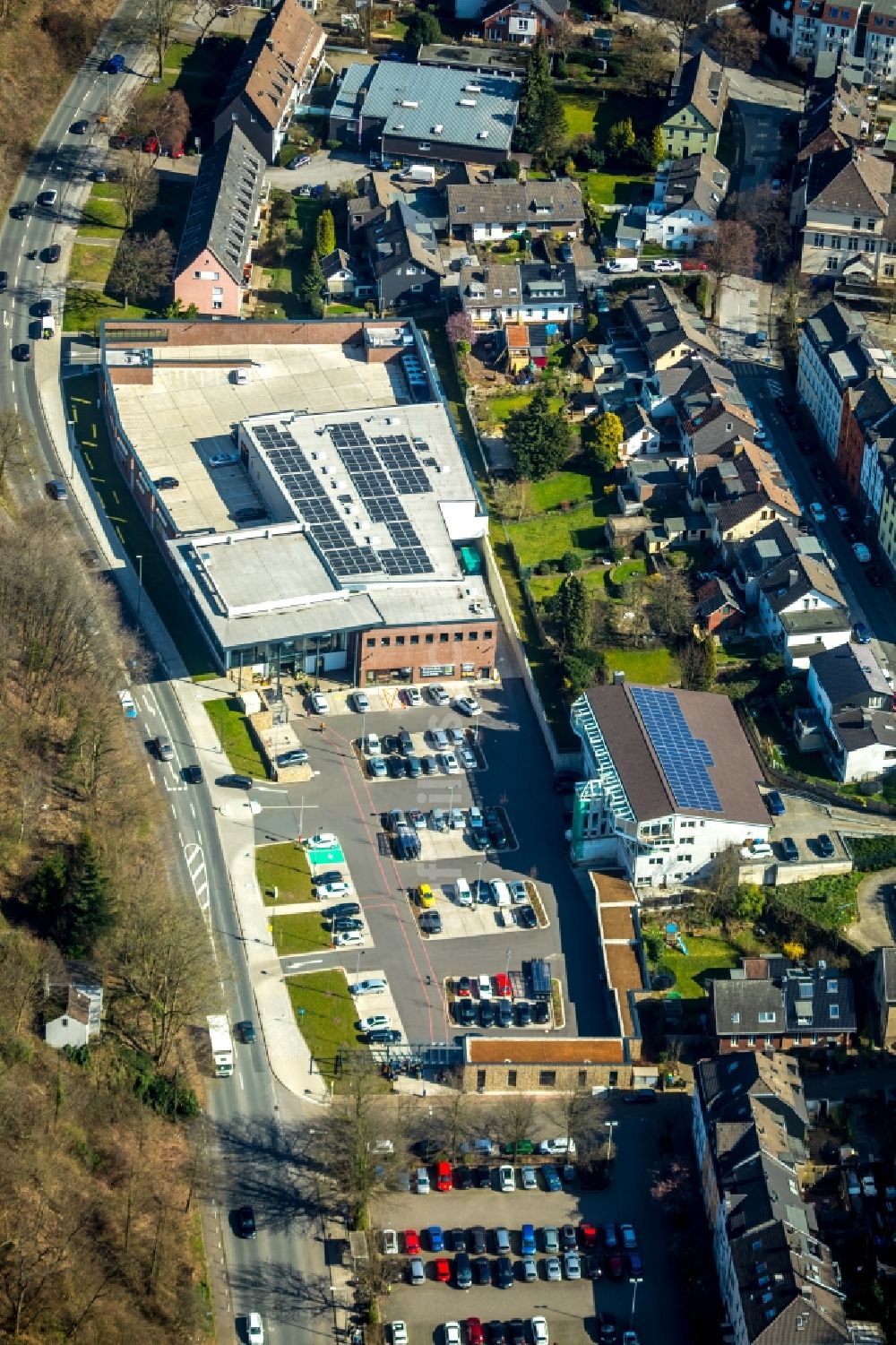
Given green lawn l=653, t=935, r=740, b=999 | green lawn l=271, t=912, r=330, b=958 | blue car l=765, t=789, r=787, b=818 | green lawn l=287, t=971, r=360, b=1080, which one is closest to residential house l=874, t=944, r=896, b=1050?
green lawn l=653, t=935, r=740, b=999

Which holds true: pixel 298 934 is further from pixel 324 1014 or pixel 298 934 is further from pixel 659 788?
pixel 659 788

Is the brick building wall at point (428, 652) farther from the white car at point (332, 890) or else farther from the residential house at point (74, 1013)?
the residential house at point (74, 1013)

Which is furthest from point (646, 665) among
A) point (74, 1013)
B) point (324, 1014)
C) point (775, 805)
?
point (74, 1013)

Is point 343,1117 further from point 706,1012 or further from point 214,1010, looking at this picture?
point 706,1012

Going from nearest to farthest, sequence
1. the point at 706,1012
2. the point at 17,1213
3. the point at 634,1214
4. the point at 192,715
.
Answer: the point at 17,1213 < the point at 634,1214 < the point at 706,1012 < the point at 192,715

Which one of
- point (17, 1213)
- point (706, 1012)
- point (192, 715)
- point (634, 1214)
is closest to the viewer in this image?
point (17, 1213)

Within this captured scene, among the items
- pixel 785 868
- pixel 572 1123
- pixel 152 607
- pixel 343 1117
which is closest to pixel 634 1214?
pixel 572 1123
